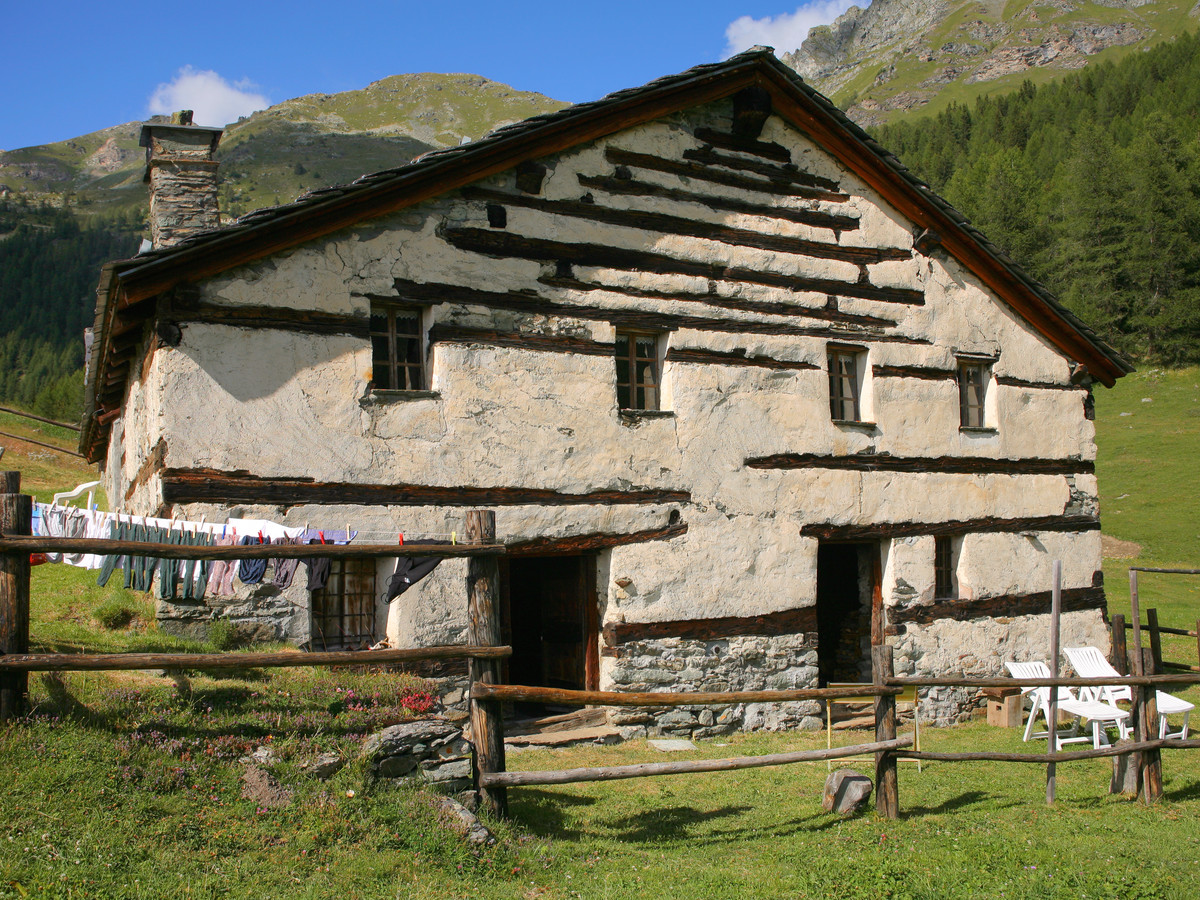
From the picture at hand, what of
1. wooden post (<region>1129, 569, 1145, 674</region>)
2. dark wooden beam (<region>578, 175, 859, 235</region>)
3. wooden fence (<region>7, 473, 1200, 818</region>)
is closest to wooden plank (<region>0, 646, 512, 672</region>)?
wooden fence (<region>7, 473, 1200, 818</region>)

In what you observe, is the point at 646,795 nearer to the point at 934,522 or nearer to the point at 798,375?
the point at 798,375

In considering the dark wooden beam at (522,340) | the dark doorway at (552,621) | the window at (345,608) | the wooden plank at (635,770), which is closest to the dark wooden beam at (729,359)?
the dark wooden beam at (522,340)

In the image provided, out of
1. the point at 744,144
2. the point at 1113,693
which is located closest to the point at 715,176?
the point at 744,144

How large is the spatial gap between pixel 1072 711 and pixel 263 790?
9051 millimetres

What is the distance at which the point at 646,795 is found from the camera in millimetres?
7945

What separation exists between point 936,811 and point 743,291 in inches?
272

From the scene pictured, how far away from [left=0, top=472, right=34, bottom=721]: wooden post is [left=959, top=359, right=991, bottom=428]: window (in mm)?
12714

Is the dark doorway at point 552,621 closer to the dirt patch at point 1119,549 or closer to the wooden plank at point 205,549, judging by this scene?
the wooden plank at point 205,549

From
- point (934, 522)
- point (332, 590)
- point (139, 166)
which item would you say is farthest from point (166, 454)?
point (139, 166)

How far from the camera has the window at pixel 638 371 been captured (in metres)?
11.4

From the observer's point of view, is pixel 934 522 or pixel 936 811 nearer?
pixel 936 811

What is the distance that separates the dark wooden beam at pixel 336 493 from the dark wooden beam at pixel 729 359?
6.43ft

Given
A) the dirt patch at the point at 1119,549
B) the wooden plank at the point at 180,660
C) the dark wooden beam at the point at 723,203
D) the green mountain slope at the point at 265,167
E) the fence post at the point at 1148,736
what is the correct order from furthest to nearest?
the green mountain slope at the point at 265,167 → the dirt patch at the point at 1119,549 → the dark wooden beam at the point at 723,203 → the fence post at the point at 1148,736 → the wooden plank at the point at 180,660

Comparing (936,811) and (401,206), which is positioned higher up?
(401,206)
